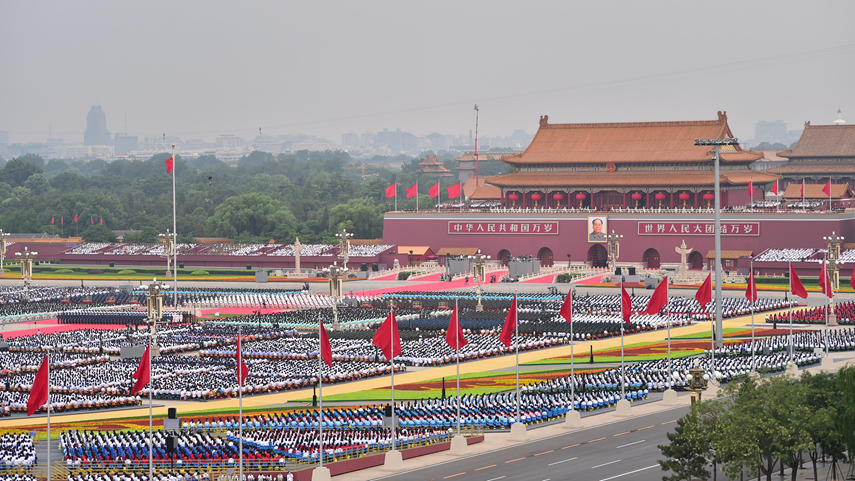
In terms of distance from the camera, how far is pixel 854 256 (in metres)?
79.9

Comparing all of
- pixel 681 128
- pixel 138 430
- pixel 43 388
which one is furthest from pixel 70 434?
pixel 681 128

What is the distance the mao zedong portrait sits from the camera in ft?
307

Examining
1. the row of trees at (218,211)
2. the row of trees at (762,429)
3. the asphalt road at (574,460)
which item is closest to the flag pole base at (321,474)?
the asphalt road at (574,460)

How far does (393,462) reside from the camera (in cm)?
3145

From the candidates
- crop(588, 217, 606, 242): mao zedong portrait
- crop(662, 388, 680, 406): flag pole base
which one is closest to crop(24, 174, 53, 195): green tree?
crop(588, 217, 606, 242): mao zedong portrait

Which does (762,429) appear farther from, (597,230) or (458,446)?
(597,230)

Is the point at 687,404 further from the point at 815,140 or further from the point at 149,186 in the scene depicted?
the point at 149,186

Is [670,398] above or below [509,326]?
below

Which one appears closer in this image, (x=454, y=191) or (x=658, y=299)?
(x=658, y=299)

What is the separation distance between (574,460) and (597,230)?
6324cm

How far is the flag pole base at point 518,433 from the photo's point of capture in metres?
34.7

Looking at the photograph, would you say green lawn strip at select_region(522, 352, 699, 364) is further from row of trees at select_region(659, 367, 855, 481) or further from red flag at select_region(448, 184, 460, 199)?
red flag at select_region(448, 184, 460, 199)

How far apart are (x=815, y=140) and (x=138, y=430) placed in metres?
96.3

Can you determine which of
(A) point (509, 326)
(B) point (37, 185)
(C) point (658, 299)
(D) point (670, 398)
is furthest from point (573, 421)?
(B) point (37, 185)
